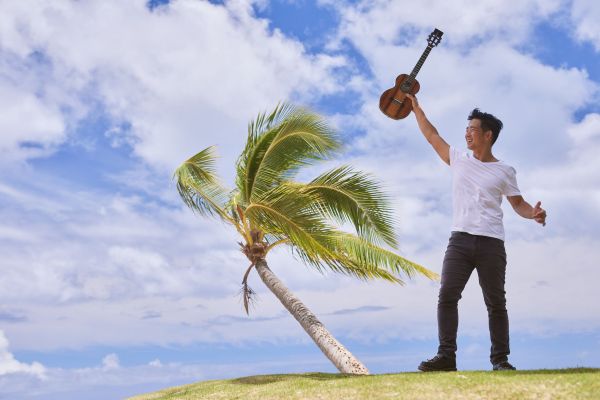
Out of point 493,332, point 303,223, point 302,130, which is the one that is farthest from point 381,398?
point 302,130

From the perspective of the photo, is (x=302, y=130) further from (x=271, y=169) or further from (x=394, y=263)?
(x=394, y=263)

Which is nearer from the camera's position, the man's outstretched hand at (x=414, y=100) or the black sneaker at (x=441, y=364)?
the black sneaker at (x=441, y=364)

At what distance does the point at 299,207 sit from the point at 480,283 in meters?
5.29

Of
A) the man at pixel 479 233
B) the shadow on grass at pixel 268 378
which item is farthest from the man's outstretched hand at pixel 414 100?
the shadow on grass at pixel 268 378

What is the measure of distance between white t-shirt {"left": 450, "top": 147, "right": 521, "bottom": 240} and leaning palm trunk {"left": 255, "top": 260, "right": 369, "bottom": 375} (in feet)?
16.0

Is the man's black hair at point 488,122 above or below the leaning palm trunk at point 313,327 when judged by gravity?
above

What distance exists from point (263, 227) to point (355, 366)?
11.5ft

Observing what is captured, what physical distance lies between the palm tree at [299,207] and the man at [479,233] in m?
4.44

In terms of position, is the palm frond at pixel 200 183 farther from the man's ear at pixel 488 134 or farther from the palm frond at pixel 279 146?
the man's ear at pixel 488 134

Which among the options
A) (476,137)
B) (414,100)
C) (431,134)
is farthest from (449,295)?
(414,100)

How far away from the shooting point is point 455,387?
21.9 ft

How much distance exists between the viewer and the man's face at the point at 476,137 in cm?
746

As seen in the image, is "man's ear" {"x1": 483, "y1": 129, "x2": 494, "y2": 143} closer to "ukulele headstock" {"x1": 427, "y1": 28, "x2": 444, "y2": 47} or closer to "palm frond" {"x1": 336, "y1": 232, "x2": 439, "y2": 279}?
"ukulele headstock" {"x1": 427, "y1": 28, "x2": 444, "y2": 47}

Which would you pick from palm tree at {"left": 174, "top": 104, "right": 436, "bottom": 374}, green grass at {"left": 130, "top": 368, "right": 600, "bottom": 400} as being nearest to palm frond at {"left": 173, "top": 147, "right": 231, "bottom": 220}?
palm tree at {"left": 174, "top": 104, "right": 436, "bottom": 374}
